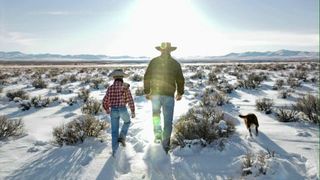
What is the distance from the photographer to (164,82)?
6.54m

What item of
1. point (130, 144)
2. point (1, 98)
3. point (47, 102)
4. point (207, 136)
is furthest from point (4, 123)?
point (1, 98)

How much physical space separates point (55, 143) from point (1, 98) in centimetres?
951

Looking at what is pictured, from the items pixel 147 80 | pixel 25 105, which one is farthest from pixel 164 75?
pixel 25 105

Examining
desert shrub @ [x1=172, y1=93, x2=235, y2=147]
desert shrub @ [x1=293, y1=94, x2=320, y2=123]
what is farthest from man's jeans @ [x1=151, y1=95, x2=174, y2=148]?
desert shrub @ [x1=293, y1=94, x2=320, y2=123]

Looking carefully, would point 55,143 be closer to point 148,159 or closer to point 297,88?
point 148,159

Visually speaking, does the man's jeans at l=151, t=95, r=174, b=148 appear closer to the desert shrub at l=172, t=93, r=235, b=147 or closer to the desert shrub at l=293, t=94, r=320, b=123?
the desert shrub at l=172, t=93, r=235, b=147

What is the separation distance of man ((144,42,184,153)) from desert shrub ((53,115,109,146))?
167cm

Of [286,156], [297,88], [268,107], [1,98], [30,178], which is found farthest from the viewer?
[297,88]

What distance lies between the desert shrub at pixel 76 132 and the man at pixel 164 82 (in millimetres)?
1668

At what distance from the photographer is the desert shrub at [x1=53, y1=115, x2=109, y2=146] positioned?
24.2 ft

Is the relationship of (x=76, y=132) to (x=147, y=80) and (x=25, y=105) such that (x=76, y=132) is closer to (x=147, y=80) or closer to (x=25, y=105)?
(x=147, y=80)

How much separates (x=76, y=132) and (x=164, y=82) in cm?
215

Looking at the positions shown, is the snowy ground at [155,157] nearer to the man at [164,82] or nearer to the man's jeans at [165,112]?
the man's jeans at [165,112]

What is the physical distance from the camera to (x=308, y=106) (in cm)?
994
